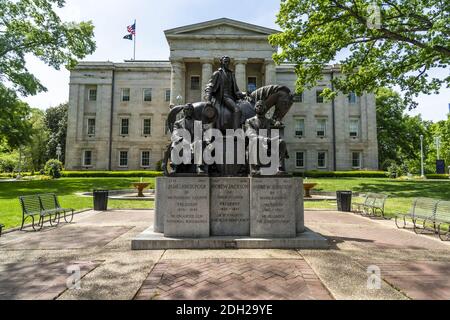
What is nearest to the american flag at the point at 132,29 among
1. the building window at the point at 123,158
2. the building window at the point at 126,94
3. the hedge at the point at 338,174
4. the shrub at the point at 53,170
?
the building window at the point at 126,94

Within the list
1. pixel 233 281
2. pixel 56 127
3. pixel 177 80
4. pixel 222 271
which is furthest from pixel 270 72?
pixel 56 127

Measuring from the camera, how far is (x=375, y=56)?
1947 cm

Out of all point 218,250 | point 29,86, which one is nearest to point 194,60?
point 29,86

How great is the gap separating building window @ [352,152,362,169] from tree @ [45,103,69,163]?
5341 centimetres

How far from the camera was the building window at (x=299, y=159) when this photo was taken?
4347 cm

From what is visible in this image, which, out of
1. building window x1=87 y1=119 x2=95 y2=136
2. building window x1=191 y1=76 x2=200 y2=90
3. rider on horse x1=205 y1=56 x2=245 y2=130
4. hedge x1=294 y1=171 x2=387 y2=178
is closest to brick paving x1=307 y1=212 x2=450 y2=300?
rider on horse x1=205 y1=56 x2=245 y2=130

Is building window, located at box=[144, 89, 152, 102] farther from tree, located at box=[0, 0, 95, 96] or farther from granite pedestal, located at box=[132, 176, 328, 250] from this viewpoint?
granite pedestal, located at box=[132, 176, 328, 250]

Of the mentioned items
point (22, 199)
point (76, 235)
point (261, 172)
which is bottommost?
point (76, 235)

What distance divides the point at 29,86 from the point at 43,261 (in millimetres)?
24675

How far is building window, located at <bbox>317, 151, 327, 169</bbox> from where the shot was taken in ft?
143

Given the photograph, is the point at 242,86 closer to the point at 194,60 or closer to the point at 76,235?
the point at 194,60

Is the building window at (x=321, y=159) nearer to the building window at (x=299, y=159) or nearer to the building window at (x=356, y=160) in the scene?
the building window at (x=299, y=159)
